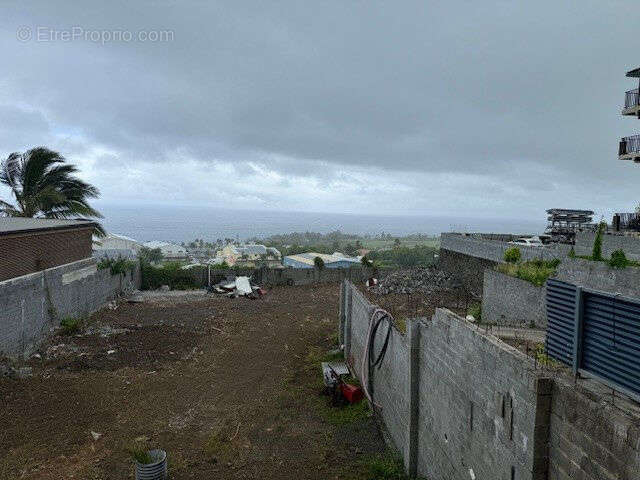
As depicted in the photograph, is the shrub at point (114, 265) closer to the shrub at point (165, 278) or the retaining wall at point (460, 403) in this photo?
the shrub at point (165, 278)

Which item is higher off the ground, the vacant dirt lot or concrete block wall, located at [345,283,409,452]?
concrete block wall, located at [345,283,409,452]

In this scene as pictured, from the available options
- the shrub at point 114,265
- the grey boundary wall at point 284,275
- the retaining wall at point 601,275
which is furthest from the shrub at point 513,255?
the shrub at point 114,265

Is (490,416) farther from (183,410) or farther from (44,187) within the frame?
(44,187)

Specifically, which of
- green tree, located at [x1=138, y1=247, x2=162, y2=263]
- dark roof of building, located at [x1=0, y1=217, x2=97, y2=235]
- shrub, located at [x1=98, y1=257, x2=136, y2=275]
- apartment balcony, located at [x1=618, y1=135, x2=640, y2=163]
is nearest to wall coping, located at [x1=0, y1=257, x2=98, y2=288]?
shrub, located at [x1=98, y1=257, x2=136, y2=275]

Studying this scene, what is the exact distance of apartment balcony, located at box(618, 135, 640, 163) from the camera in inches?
937

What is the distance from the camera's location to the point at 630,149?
2414cm

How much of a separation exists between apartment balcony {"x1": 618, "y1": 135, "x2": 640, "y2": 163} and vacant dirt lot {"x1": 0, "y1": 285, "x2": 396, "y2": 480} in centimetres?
1920

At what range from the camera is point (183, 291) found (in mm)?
28797

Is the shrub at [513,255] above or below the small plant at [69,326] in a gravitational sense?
above

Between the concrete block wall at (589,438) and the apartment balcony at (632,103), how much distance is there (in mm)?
26860

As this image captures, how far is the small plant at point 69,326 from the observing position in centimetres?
1655

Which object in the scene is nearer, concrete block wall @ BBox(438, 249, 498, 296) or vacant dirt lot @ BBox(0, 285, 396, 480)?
vacant dirt lot @ BBox(0, 285, 396, 480)

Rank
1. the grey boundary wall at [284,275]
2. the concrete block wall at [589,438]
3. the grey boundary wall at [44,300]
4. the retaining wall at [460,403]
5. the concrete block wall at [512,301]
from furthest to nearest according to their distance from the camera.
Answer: the grey boundary wall at [284,275]
the grey boundary wall at [44,300]
the concrete block wall at [512,301]
the retaining wall at [460,403]
the concrete block wall at [589,438]

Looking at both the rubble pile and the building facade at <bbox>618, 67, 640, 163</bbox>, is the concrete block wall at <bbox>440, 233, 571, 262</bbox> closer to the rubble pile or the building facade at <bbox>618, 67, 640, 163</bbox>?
the rubble pile
